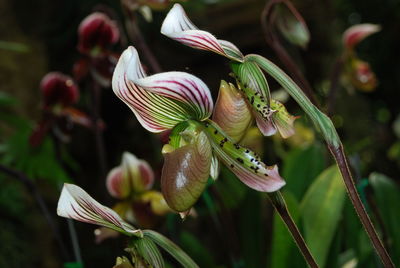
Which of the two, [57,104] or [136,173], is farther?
[57,104]

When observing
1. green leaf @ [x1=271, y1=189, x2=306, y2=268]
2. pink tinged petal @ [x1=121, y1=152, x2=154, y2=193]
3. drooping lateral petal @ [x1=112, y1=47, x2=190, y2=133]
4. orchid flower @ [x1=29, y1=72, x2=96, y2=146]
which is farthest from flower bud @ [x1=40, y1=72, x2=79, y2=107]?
drooping lateral petal @ [x1=112, y1=47, x2=190, y2=133]

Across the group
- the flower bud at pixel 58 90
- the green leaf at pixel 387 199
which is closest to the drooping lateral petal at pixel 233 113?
the green leaf at pixel 387 199

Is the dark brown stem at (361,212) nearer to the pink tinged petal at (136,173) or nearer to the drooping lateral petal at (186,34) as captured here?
the drooping lateral petal at (186,34)

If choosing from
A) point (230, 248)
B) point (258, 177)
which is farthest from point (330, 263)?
point (258, 177)

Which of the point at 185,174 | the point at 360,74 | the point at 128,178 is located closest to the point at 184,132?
the point at 185,174

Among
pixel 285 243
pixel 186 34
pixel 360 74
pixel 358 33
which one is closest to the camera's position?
pixel 186 34

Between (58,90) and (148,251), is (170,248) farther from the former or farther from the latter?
(58,90)

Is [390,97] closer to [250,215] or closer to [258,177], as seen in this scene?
[250,215]
